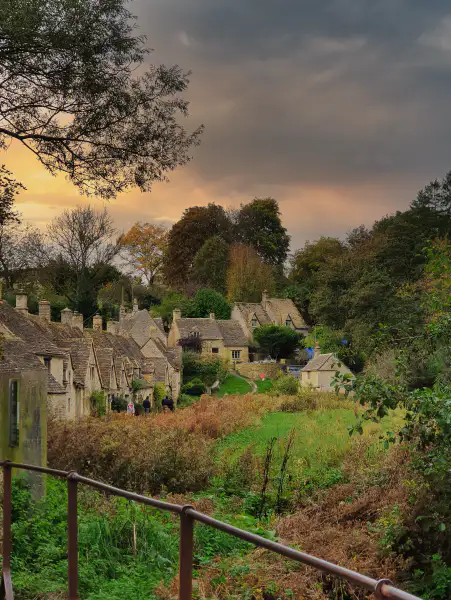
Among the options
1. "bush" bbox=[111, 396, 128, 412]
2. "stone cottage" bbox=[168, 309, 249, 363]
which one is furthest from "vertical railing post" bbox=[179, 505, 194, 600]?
"stone cottage" bbox=[168, 309, 249, 363]

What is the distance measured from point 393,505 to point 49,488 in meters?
6.99

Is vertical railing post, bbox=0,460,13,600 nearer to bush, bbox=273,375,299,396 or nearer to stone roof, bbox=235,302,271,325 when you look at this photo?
bush, bbox=273,375,299,396

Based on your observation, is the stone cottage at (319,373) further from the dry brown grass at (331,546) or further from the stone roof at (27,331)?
the dry brown grass at (331,546)

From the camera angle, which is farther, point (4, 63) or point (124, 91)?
point (124, 91)

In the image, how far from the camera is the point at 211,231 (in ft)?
301

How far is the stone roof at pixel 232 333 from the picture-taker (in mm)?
72512

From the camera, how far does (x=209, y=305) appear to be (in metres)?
78.5

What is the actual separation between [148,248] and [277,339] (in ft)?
98.7

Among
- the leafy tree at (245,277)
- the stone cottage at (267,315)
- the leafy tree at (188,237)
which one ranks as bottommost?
the stone cottage at (267,315)

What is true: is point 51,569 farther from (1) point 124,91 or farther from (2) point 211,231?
(2) point 211,231

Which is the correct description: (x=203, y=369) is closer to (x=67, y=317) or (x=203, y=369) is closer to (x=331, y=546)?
(x=67, y=317)

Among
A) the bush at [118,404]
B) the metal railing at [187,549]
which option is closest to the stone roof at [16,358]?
the metal railing at [187,549]

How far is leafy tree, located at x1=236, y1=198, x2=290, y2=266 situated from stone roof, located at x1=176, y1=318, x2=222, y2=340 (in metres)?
22.4

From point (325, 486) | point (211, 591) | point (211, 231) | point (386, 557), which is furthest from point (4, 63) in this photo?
point (211, 231)
